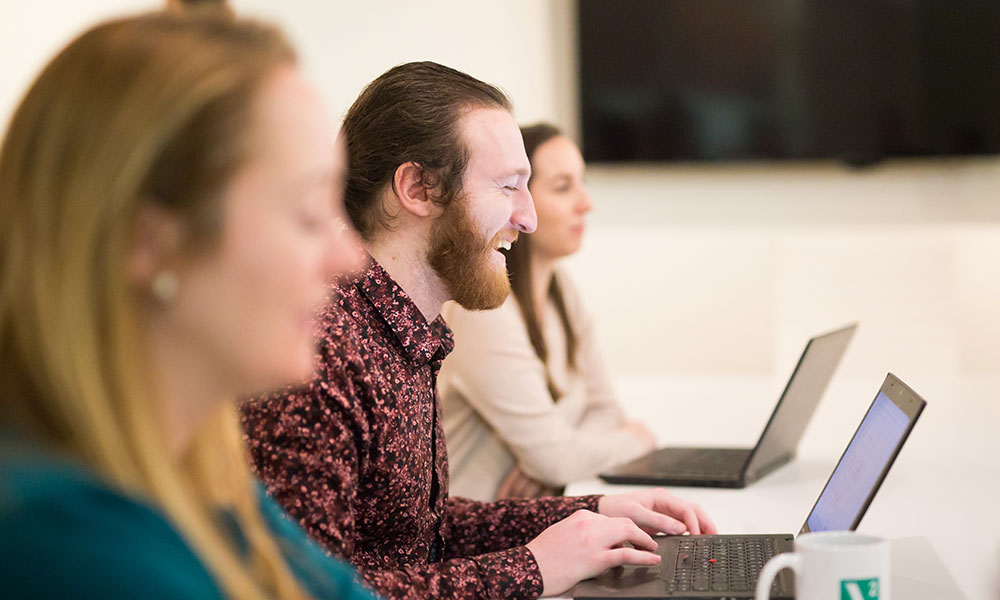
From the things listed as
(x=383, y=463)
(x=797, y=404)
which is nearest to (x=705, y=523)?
(x=383, y=463)

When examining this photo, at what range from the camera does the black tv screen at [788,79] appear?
3.76 metres

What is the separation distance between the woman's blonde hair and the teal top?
2 cm

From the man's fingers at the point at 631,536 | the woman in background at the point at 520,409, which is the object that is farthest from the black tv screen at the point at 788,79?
the man's fingers at the point at 631,536

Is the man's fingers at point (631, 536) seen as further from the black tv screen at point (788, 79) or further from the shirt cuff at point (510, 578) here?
the black tv screen at point (788, 79)

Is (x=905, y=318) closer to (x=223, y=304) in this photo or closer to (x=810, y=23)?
(x=810, y=23)

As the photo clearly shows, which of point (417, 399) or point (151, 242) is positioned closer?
point (151, 242)

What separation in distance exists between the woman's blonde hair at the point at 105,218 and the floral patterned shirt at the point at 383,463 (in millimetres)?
406

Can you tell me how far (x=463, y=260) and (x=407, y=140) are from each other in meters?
0.16

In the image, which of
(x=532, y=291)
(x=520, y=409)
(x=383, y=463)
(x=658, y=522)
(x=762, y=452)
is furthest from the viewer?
(x=532, y=291)

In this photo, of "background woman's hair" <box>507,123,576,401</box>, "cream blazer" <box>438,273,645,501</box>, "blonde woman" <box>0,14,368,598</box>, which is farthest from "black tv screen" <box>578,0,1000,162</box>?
"blonde woman" <box>0,14,368,598</box>

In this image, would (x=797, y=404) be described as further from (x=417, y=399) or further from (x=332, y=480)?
(x=332, y=480)

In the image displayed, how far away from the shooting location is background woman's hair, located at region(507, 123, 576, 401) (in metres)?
2.19

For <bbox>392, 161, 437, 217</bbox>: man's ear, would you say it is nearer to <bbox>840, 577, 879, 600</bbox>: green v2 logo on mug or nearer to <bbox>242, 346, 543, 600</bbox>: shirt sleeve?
<bbox>242, 346, 543, 600</bbox>: shirt sleeve

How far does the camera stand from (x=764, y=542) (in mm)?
1293
